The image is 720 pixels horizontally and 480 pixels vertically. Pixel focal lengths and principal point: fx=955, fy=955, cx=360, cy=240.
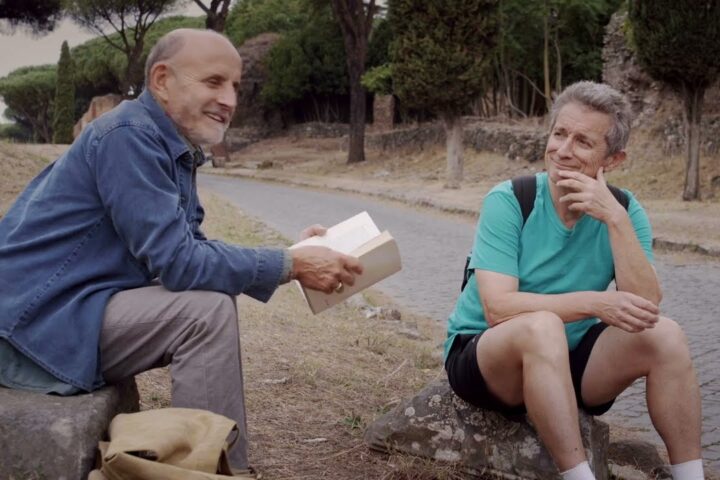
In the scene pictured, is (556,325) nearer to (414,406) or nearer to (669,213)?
(414,406)

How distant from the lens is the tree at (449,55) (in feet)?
76.5

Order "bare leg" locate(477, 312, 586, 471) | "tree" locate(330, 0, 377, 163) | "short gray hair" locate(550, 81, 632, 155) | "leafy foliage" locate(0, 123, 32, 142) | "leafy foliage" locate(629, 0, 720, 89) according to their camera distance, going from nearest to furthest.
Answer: "bare leg" locate(477, 312, 586, 471), "short gray hair" locate(550, 81, 632, 155), "leafy foliage" locate(629, 0, 720, 89), "tree" locate(330, 0, 377, 163), "leafy foliage" locate(0, 123, 32, 142)

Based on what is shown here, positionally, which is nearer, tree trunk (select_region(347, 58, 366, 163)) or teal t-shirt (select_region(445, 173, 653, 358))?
teal t-shirt (select_region(445, 173, 653, 358))

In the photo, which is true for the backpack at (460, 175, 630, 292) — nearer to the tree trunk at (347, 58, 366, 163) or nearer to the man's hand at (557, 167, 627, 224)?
the man's hand at (557, 167, 627, 224)

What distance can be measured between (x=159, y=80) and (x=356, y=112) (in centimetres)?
2959

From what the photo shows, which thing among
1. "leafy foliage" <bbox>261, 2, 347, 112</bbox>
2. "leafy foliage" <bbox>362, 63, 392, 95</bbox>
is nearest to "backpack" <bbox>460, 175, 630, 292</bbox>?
"leafy foliage" <bbox>362, 63, 392, 95</bbox>

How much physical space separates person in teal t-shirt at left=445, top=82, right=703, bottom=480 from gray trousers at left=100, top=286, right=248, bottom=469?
39.3 inches

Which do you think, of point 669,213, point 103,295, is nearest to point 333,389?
point 103,295

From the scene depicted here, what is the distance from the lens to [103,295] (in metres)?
3.23

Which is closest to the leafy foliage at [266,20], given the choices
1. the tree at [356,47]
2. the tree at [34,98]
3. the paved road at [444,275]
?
the tree at [34,98]

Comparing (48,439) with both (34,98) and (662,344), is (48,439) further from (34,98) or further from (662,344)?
(34,98)

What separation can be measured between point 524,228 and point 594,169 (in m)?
0.37

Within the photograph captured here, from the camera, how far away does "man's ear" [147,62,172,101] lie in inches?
134

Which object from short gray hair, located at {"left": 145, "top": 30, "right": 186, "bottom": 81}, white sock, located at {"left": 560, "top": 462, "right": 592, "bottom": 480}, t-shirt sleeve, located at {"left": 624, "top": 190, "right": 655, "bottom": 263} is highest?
short gray hair, located at {"left": 145, "top": 30, "right": 186, "bottom": 81}
